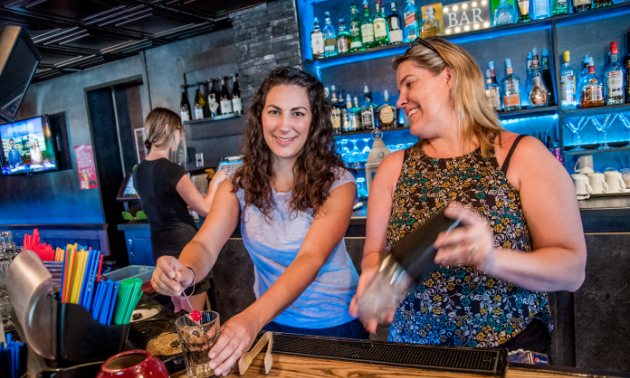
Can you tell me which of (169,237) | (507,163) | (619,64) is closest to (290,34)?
(169,237)

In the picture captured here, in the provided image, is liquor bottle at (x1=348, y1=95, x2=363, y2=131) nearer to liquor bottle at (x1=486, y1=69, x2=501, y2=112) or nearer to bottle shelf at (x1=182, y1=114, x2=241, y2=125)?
liquor bottle at (x1=486, y1=69, x2=501, y2=112)

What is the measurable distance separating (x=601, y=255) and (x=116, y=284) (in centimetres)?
204

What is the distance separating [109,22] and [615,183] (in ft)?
12.9

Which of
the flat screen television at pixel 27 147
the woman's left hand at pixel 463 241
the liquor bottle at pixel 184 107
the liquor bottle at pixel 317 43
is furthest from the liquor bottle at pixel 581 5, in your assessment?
the flat screen television at pixel 27 147

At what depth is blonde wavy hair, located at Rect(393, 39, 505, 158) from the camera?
1267 mm

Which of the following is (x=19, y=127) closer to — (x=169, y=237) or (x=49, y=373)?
(x=169, y=237)

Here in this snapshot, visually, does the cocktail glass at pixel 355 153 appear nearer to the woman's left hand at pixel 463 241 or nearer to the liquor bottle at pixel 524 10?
the liquor bottle at pixel 524 10

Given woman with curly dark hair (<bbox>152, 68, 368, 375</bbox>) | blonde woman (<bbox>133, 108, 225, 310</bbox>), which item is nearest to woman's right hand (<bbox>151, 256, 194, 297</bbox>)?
woman with curly dark hair (<bbox>152, 68, 368, 375</bbox>)


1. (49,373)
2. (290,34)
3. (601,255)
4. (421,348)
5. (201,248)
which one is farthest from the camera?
(290,34)

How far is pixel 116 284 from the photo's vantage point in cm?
77

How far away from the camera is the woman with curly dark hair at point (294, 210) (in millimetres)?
1312

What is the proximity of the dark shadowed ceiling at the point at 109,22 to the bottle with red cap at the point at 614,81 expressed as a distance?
250 centimetres

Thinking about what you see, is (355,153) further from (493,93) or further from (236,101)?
(236,101)

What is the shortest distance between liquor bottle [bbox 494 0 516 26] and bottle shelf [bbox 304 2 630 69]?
5 centimetres
